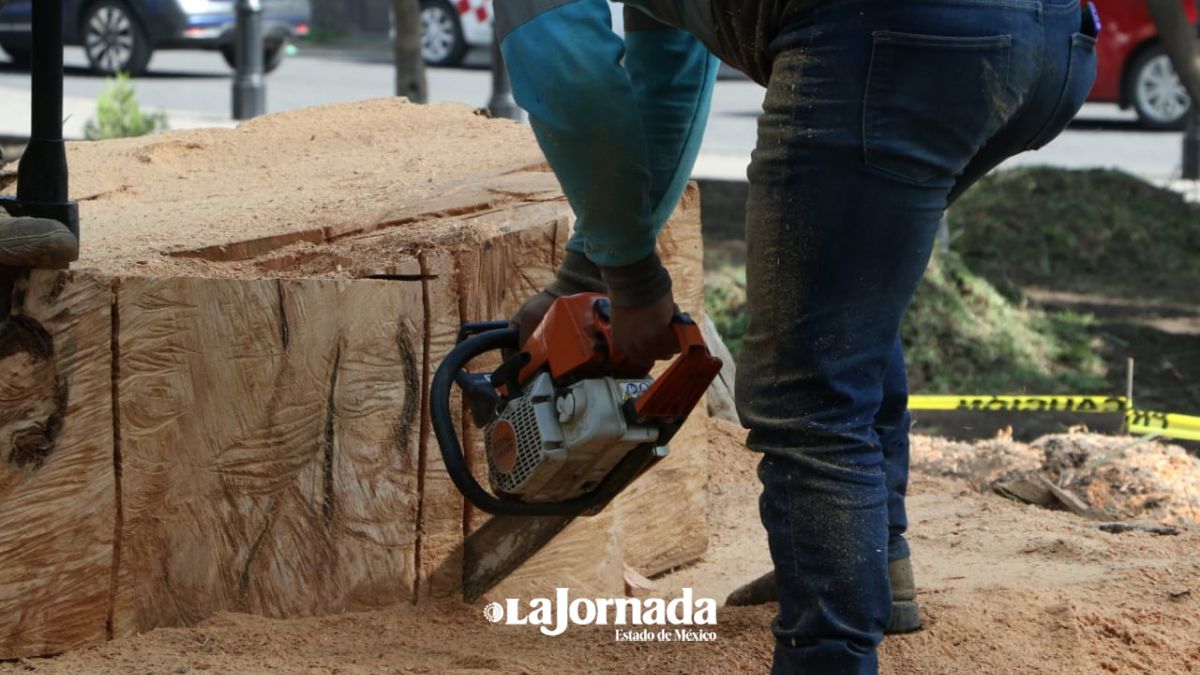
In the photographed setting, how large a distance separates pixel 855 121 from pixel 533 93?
523 mm

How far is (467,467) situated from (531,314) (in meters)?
0.30

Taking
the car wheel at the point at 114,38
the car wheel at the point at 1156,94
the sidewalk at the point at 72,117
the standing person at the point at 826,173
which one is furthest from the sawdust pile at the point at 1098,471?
the car wheel at the point at 114,38

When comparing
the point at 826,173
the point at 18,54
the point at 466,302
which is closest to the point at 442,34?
the point at 18,54

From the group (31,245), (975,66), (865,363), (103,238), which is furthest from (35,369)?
(975,66)

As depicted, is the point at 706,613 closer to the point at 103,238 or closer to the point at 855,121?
the point at 855,121

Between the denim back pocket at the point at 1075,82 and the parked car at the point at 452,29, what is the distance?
14766mm

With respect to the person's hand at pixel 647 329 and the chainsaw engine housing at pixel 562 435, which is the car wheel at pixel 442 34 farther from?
the person's hand at pixel 647 329

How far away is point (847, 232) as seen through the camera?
209cm

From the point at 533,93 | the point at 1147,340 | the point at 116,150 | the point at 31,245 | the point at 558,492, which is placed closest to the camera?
the point at 533,93

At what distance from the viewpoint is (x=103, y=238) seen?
10.7ft

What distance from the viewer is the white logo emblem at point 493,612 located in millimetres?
3141

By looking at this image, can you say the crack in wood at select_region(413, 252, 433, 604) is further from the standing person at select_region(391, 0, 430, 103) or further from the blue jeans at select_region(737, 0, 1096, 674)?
the standing person at select_region(391, 0, 430, 103)

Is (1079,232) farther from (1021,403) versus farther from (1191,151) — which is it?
(1021,403)

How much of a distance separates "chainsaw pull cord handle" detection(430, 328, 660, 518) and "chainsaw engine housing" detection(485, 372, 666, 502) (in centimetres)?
3
